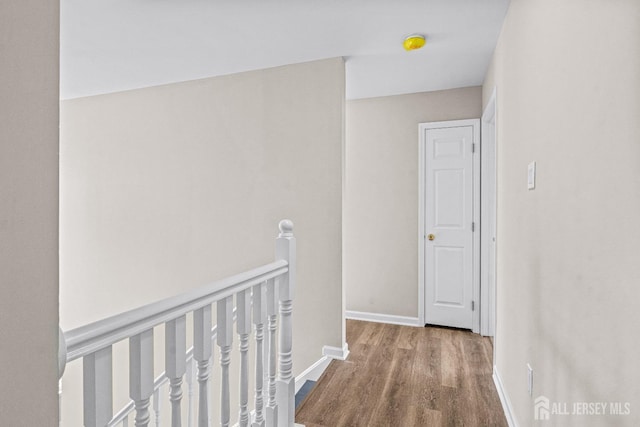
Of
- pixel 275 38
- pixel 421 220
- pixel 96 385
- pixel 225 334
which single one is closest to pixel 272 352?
pixel 225 334

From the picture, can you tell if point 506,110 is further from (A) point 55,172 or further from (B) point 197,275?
(B) point 197,275

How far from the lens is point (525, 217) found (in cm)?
183

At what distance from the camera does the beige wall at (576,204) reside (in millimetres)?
891

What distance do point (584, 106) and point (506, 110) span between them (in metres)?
1.27

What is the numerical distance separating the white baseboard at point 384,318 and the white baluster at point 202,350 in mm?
2835

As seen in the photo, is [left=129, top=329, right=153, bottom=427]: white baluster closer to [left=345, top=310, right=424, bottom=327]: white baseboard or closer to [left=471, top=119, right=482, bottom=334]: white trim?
[left=345, top=310, right=424, bottom=327]: white baseboard

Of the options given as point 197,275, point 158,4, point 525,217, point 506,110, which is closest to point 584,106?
point 525,217

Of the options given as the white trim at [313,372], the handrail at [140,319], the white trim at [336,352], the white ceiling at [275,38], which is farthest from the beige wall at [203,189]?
the handrail at [140,319]

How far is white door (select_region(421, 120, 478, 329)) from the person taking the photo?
360cm

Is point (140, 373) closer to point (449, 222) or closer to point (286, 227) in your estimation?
point (286, 227)

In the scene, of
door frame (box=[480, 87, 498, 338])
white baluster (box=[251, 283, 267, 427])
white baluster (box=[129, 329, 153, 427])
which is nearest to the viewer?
white baluster (box=[129, 329, 153, 427])

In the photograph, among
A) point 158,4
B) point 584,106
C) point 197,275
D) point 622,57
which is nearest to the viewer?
point 622,57

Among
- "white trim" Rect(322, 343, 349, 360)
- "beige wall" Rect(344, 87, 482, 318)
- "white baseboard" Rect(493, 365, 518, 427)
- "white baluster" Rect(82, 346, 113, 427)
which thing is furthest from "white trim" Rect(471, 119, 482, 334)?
"white baluster" Rect(82, 346, 113, 427)

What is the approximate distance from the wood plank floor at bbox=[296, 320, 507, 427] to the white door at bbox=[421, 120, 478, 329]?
12.2 inches
